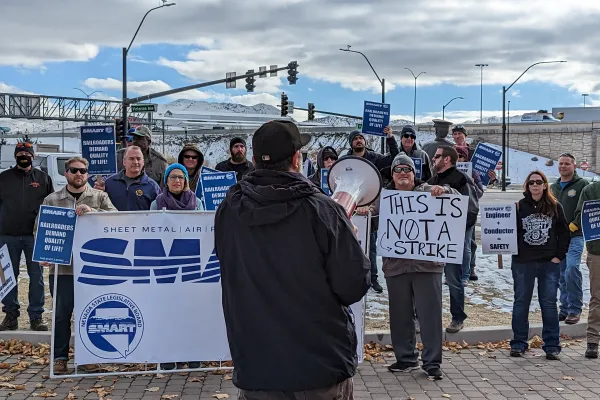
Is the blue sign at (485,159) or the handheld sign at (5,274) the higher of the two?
the blue sign at (485,159)

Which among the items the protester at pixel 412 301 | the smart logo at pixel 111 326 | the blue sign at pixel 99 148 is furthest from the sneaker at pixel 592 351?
the blue sign at pixel 99 148

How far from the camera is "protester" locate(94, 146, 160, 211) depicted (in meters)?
6.93

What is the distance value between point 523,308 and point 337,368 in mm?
4407

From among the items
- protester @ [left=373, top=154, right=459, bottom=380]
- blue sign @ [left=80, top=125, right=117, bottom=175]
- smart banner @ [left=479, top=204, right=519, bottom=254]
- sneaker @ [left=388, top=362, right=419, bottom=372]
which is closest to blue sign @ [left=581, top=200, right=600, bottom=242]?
smart banner @ [left=479, top=204, right=519, bottom=254]

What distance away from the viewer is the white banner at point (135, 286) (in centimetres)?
586

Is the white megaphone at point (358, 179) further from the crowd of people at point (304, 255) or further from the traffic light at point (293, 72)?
the traffic light at point (293, 72)

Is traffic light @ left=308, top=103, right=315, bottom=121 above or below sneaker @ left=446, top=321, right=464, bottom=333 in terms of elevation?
above

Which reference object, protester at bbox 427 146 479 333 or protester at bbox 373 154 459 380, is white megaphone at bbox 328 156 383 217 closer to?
protester at bbox 373 154 459 380

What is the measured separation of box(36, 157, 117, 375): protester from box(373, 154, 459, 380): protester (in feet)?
8.95

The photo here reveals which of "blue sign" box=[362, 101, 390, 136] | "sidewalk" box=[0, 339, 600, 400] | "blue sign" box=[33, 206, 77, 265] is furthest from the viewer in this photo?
"blue sign" box=[362, 101, 390, 136]

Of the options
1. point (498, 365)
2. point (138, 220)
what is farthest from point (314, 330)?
point (498, 365)

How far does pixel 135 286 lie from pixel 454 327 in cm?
347

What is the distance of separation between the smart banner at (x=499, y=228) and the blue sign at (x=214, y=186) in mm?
2816

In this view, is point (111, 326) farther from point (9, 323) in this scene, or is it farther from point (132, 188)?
point (9, 323)
